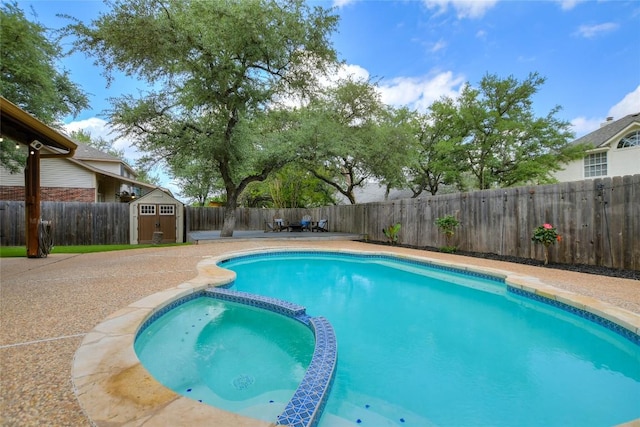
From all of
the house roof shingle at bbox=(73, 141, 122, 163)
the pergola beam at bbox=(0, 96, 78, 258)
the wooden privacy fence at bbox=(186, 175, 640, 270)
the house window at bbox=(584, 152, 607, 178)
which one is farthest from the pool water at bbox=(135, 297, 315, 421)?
the house window at bbox=(584, 152, 607, 178)

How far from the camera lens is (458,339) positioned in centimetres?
357

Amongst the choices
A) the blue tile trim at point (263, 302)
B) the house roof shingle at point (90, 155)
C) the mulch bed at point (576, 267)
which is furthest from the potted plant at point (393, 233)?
the house roof shingle at point (90, 155)

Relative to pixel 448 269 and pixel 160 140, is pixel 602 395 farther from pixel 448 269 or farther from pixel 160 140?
pixel 160 140

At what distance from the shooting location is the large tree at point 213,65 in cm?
815

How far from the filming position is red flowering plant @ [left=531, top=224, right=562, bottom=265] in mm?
6244

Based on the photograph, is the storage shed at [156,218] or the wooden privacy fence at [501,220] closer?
the wooden privacy fence at [501,220]

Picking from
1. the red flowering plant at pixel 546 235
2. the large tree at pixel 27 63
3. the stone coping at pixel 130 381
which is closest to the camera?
the stone coping at pixel 130 381

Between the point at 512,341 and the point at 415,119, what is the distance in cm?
1663

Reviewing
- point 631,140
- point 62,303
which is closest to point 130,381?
point 62,303

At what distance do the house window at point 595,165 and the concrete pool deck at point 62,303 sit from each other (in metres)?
15.3

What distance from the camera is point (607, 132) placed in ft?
54.3

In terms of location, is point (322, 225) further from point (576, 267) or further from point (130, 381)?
point (130, 381)

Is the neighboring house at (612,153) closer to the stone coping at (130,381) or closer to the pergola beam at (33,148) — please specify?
the stone coping at (130,381)

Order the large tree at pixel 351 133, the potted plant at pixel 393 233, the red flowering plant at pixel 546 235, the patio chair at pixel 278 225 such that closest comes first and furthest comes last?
the red flowering plant at pixel 546 235, the large tree at pixel 351 133, the potted plant at pixel 393 233, the patio chair at pixel 278 225
